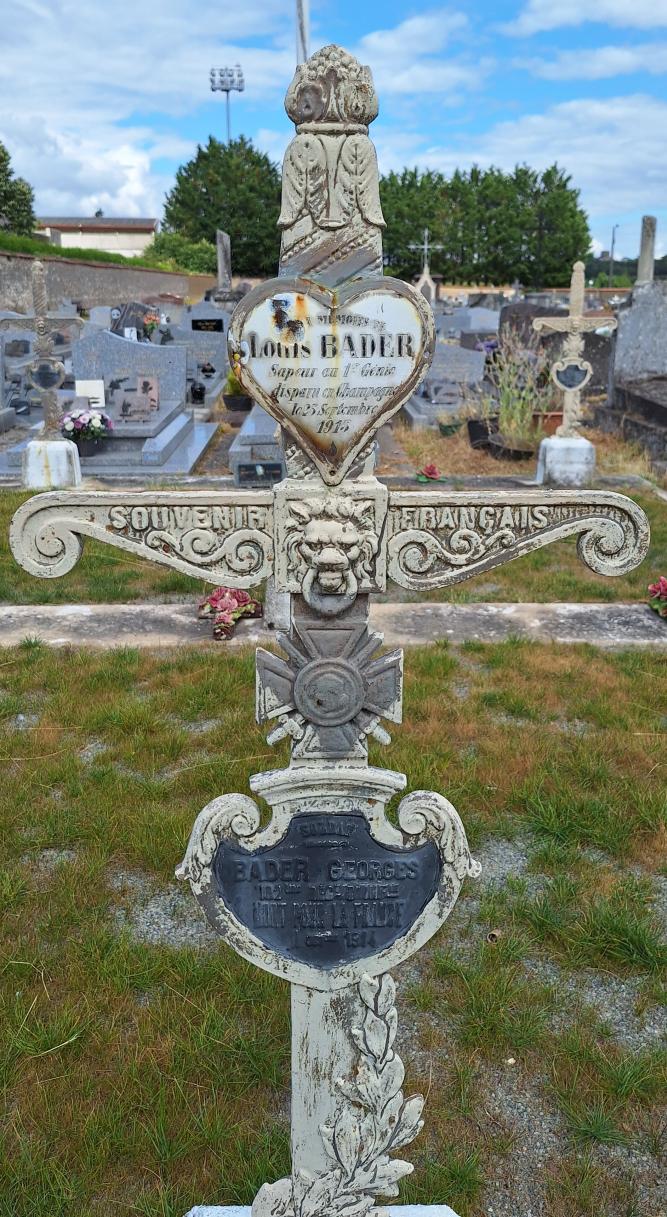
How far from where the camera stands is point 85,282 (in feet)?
Result: 119

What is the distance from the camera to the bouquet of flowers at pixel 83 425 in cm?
1120

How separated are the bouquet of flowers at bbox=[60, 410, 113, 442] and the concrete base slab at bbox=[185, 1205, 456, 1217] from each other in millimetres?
10045

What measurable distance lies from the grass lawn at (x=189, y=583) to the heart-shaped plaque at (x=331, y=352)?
4840 mm

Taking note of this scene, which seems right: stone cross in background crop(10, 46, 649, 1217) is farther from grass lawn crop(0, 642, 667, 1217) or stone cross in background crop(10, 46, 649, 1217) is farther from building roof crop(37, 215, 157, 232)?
building roof crop(37, 215, 157, 232)

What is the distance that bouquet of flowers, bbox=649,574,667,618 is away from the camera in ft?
20.4

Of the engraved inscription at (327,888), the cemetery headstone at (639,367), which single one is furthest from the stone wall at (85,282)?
the engraved inscription at (327,888)

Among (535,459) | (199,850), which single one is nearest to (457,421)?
(535,459)

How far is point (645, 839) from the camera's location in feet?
12.3

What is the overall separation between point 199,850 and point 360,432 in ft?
3.16

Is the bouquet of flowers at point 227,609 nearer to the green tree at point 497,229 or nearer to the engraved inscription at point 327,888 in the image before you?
the engraved inscription at point 327,888

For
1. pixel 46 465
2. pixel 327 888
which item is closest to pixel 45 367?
pixel 46 465

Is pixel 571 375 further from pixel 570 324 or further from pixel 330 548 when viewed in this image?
pixel 330 548

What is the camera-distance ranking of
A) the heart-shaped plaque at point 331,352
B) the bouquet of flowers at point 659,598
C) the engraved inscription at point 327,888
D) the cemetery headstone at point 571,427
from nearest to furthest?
the heart-shaped plaque at point 331,352
the engraved inscription at point 327,888
the bouquet of flowers at point 659,598
the cemetery headstone at point 571,427

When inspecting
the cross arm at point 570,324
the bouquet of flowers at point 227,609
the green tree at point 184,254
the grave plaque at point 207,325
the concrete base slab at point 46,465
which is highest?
the green tree at point 184,254
